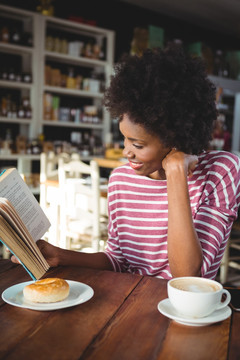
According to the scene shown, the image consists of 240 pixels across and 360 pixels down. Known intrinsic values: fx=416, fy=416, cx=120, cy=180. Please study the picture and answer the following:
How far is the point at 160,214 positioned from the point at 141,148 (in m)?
0.23

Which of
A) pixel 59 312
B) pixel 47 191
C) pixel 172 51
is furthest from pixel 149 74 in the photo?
pixel 47 191

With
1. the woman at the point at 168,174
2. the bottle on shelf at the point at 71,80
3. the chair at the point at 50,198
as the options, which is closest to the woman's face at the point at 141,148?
the woman at the point at 168,174

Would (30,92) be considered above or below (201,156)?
above

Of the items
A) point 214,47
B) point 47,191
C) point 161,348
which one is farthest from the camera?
point 214,47

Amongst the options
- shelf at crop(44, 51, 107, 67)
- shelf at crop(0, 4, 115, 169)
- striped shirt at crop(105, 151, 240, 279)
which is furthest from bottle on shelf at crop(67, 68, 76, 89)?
striped shirt at crop(105, 151, 240, 279)

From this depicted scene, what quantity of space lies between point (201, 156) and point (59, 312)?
68cm

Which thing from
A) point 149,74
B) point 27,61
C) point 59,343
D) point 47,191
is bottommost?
point 47,191

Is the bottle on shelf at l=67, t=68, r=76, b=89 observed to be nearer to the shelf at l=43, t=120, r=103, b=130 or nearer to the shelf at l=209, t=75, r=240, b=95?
the shelf at l=43, t=120, r=103, b=130

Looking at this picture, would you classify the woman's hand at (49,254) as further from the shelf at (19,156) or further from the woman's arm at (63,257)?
the shelf at (19,156)

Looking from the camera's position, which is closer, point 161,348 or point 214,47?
point 161,348

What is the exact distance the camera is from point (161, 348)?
66 cm

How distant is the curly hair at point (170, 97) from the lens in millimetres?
1096

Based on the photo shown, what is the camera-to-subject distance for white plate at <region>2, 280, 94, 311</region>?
2.61 ft

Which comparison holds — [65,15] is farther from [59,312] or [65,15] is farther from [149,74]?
[59,312]
